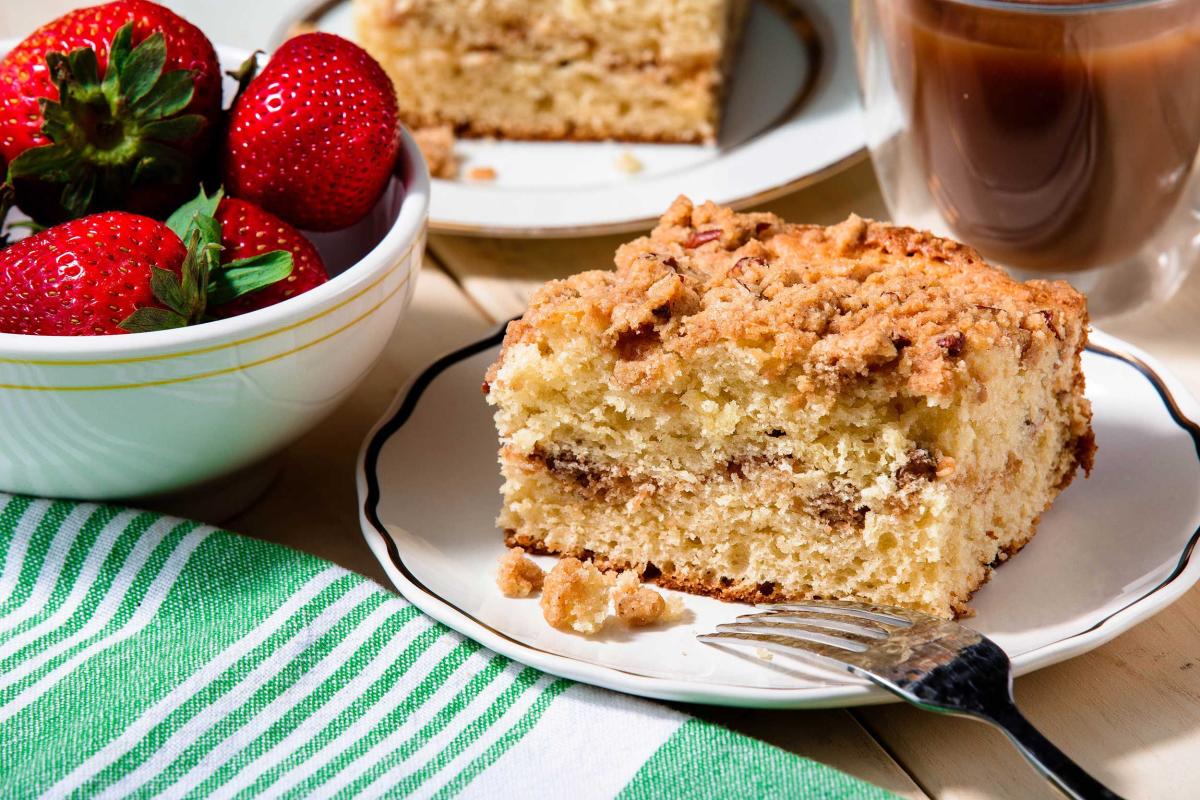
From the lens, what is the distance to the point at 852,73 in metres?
3.07

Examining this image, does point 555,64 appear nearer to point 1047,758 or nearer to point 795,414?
point 795,414

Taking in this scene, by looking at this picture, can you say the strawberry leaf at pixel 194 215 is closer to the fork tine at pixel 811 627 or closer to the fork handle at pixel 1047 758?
the fork tine at pixel 811 627

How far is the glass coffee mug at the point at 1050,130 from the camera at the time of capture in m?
2.11

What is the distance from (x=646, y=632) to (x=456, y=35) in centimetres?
185

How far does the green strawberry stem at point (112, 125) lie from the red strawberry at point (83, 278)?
0.61 ft

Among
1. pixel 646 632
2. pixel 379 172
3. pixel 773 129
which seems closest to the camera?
pixel 646 632

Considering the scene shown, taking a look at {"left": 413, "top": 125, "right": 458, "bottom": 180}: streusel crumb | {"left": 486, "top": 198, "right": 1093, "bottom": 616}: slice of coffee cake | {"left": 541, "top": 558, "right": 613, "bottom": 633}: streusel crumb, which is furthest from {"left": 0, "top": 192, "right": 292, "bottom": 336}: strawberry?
{"left": 413, "top": 125, "right": 458, "bottom": 180}: streusel crumb

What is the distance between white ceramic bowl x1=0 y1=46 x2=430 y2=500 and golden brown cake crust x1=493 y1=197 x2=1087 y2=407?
0.68 feet

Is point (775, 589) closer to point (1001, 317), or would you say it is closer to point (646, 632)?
point (646, 632)

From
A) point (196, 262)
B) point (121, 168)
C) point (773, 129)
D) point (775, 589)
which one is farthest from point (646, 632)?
point (773, 129)

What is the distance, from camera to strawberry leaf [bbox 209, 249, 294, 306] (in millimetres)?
1701

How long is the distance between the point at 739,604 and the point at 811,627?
0.61 feet

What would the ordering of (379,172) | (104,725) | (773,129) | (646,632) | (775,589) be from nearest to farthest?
(104,725) < (646,632) < (775,589) < (379,172) < (773,129)

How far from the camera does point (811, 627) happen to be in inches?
61.2
